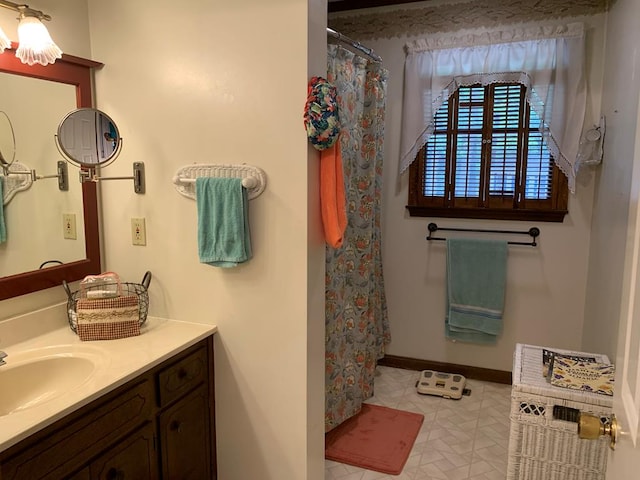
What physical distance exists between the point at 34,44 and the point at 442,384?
2.90 metres

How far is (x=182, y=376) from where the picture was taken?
1817mm

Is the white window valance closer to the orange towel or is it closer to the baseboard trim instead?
the baseboard trim

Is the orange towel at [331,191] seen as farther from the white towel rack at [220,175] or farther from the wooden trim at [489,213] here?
the wooden trim at [489,213]

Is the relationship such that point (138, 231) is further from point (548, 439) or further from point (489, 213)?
point (489, 213)

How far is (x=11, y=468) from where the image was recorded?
120 centimetres

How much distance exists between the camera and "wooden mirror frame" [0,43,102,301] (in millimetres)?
1768

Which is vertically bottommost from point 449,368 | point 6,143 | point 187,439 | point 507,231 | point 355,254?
point 449,368

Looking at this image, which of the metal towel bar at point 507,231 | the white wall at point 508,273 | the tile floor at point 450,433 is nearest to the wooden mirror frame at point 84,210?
the tile floor at point 450,433

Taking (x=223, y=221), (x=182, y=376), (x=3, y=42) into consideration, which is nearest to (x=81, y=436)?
(x=182, y=376)

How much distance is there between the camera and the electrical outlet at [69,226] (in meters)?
2.00

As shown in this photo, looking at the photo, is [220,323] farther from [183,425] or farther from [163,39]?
[163,39]

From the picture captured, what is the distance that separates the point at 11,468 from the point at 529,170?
118 inches

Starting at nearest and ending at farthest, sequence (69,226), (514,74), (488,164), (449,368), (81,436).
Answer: (81,436) < (69,226) < (514,74) < (488,164) < (449,368)

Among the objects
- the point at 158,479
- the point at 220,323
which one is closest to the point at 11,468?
the point at 158,479
